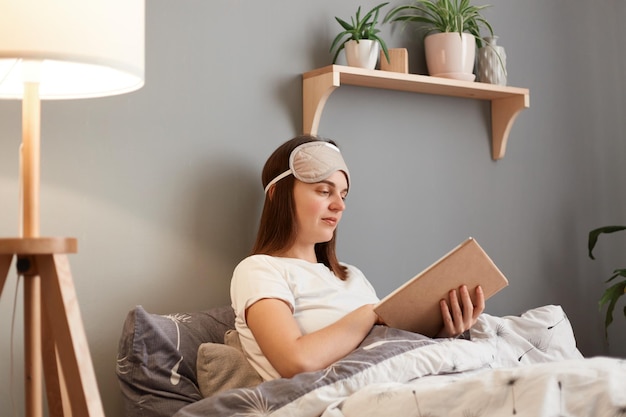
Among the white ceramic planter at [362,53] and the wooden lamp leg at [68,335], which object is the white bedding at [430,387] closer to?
the wooden lamp leg at [68,335]

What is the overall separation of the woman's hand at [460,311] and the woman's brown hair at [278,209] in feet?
1.56

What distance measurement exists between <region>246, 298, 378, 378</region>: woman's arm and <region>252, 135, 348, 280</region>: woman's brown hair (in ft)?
0.90

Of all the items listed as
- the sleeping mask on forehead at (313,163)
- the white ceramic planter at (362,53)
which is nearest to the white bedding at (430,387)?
the sleeping mask on forehead at (313,163)

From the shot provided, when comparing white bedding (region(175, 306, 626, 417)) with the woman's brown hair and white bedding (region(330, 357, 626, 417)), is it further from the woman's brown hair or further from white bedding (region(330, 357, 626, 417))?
the woman's brown hair

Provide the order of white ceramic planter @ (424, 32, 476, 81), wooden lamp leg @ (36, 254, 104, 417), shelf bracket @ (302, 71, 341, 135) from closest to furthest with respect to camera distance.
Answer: wooden lamp leg @ (36, 254, 104, 417) → shelf bracket @ (302, 71, 341, 135) → white ceramic planter @ (424, 32, 476, 81)

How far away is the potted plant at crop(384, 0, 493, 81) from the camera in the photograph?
2.65m

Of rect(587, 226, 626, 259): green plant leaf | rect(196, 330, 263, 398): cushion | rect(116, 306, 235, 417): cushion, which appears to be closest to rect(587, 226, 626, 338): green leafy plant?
rect(587, 226, 626, 259): green plant leaf

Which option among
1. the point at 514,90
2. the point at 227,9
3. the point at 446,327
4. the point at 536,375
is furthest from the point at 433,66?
the point at 536,375

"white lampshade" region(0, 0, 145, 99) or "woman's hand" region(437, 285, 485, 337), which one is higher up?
"white lampshade" region(0, 0, 145, 99)

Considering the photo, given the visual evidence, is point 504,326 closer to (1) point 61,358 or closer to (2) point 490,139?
(2) point 490,139

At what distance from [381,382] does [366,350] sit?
0.36 ft

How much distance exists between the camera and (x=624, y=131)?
3.39 m

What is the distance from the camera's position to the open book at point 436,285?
188 centimetres

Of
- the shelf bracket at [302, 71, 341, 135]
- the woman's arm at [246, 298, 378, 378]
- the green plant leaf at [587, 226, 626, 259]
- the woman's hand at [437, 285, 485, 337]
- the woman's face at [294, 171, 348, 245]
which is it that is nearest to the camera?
the woman's arm at [246, 298, 378, 378]
